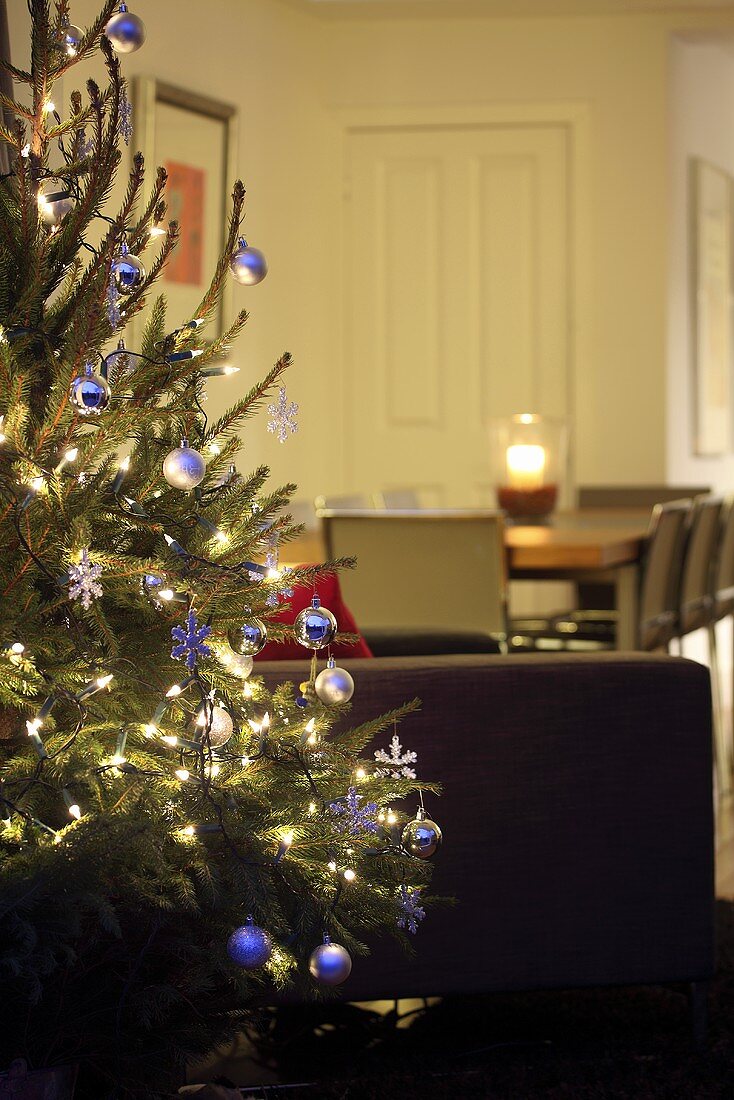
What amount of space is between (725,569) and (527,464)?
0.86 m

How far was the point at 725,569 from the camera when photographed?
4488 millimetres

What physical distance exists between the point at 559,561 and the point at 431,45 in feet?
10.5

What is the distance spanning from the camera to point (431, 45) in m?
5.69

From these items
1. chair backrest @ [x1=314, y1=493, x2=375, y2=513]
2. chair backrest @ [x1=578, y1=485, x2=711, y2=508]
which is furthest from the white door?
chair backrest @ [x1=314, y1=493, x2=375, y2=513]

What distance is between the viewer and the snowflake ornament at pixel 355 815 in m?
1.49

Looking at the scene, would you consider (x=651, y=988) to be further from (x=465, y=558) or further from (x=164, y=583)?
(x=164, y=583)

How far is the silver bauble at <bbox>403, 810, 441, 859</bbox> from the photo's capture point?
157 cm

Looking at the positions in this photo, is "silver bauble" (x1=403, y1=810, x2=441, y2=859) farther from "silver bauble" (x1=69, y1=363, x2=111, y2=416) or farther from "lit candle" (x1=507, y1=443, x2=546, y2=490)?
"lit candle" (x1=507, y1=443, x2=546, y2=490)

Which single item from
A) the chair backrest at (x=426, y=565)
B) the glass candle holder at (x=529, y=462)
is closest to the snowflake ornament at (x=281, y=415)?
the chair backrest at (x=426, y=565)

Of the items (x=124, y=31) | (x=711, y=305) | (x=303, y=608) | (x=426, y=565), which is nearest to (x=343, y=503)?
(x=426, y=565)

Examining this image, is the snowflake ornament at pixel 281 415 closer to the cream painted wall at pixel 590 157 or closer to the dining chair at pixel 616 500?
the dining chair at pixel 616 500

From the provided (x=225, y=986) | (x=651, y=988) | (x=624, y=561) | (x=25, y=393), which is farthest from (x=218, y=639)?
(x=624, y=561)

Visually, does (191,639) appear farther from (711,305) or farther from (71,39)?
(711,305)

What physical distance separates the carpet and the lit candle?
1.94m
